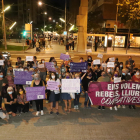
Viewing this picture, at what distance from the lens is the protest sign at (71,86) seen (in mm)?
6586

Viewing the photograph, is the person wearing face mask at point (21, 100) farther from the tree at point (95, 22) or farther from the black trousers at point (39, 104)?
the tree at point (95, 22)

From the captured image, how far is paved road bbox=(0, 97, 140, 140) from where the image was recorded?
5301mm

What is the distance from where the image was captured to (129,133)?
5520 millimetres

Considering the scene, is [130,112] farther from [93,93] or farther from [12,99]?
[12,99]

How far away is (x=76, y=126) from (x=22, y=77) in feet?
10.4

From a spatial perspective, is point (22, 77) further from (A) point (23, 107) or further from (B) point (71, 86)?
(B) point (71, 86)

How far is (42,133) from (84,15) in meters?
23.1

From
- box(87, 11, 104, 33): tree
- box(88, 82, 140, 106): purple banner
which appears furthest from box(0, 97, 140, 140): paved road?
box(87, 11, 104, 33): tree

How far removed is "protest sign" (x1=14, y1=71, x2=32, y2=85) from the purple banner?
2.71 metres

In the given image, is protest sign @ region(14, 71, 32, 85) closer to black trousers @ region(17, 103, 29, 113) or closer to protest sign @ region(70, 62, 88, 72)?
black trousers @ region(17, 103, 29, 113)

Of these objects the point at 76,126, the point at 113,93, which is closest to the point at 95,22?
the point at 113,93

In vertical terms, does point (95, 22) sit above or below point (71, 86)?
above

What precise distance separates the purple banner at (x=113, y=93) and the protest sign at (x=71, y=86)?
545 millimetres

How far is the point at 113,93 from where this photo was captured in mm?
6766
